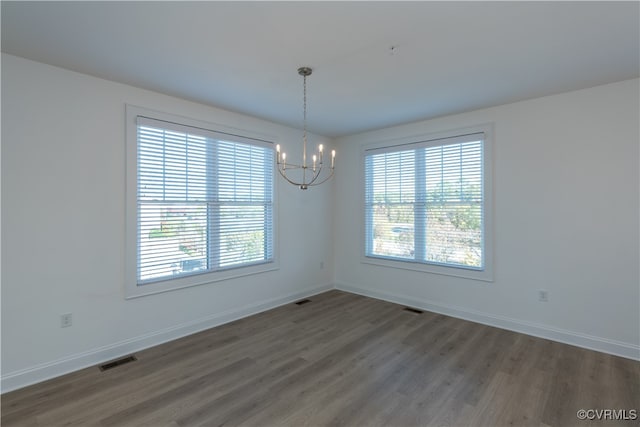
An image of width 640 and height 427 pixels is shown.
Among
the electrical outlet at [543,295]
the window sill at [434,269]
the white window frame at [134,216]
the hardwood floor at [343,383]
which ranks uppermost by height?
the white window frame at [134,216]

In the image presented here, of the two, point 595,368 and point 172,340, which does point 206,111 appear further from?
point 595,368

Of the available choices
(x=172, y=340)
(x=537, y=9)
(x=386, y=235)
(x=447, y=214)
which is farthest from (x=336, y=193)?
(x=537, y=9)

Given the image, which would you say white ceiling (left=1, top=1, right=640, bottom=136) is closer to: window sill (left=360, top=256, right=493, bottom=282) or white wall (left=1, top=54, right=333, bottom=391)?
white wall (left=1, top=54, right=333, bottom=391)

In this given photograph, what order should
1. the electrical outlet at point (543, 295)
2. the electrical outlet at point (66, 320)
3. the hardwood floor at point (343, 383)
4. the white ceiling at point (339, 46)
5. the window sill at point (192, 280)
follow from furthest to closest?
1. the electrical outlet at point (543, 295)
2. the window sill at point (192, 280)
3. the electrical outlet at point (66, 320)
4. the hardwood floor at point (343, 383)
5. the white ceiling at point (339, 46)

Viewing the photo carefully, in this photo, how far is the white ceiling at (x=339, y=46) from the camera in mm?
1944

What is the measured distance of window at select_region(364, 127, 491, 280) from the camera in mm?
3957

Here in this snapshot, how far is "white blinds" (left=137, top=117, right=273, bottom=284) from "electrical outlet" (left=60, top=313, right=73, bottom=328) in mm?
638

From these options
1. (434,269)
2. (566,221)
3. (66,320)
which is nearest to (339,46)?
(566,221)

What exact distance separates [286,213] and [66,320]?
284cm

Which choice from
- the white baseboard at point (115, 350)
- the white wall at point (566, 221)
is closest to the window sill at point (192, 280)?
the white baseboard at point (115, 350)

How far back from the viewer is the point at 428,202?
4363 mm

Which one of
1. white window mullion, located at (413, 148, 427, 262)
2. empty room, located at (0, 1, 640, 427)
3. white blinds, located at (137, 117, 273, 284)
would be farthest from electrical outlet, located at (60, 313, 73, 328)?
white window mullion, located at (413, 148, 427, 262)

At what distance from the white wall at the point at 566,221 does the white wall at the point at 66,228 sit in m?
3.86

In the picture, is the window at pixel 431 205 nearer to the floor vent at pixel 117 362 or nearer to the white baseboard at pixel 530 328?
the white baseboard at pixel 530 328
